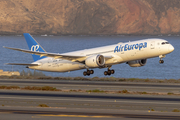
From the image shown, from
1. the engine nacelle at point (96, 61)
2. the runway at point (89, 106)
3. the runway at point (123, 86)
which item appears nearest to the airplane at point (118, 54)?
the engine nacelle at point (96, 61)

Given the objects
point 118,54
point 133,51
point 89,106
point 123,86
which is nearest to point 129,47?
point 133,51

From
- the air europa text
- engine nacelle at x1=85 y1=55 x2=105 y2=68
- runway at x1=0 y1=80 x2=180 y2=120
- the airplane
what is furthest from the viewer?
Answer: engine nacelle at x1=85 y1=55 x2=105 y2=68

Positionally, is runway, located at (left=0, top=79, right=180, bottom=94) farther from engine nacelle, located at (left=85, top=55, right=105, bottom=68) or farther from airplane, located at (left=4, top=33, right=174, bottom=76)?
airplane, located at (left=4, top=33, right=174, bottom=76)

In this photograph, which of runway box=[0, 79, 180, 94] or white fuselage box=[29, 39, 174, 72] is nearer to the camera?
runway box=[0, 79, 180, 94]

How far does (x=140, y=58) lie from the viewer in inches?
2250

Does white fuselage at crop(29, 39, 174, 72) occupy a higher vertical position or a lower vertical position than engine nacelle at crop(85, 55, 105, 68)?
higher

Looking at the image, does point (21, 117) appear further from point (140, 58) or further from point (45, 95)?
point (140, 58)

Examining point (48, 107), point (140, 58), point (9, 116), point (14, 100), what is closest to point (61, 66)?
point (140, 58)

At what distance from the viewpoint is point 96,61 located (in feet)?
187

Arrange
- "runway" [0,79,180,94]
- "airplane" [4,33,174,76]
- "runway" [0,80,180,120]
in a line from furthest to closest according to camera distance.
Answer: "airplane" [4,33,174,76]
"runway" [0,79,180,94]
"runway" [0,80,180,120]

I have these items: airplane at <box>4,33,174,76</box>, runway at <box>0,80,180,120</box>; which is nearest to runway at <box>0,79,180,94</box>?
airplane at <box>4,33,174,76</box>

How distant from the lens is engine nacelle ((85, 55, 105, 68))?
57094 mm

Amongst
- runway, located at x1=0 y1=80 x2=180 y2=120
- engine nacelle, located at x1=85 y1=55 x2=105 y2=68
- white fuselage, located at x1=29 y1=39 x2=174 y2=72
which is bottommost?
runway, located at x1=0 y1=80 x2=180 y2=120

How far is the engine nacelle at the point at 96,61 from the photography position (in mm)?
57094
